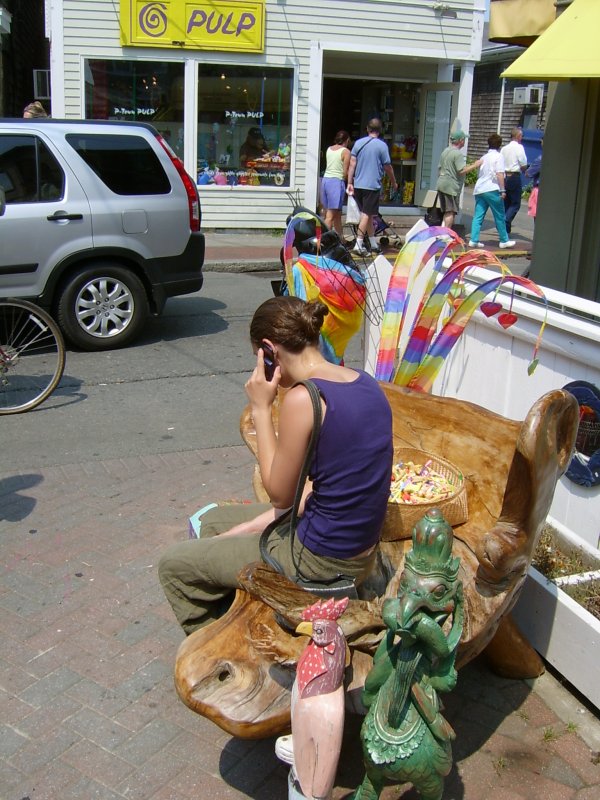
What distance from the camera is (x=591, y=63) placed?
5.58m

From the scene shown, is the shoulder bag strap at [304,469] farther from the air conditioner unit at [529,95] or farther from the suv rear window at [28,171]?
the air conditioner unit at [529,95]

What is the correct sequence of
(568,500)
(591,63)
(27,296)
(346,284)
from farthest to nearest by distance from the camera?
(27,296) → (591,63) → (346,284) → (568,500)

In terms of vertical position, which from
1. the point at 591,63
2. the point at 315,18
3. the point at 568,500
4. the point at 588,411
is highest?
the point at 315,18

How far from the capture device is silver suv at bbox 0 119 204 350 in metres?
7.91

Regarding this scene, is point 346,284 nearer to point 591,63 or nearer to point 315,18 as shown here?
point 591,63

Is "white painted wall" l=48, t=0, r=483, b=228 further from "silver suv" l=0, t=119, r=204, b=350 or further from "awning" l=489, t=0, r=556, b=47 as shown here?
"awning" l=489, t=0, r=556, b=47

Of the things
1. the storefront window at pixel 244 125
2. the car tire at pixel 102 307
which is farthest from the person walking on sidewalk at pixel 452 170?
the car tire at pixel 102 307

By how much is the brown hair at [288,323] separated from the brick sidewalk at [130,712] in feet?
4.26

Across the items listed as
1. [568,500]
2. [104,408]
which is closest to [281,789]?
[568,500]

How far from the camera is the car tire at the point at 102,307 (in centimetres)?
813

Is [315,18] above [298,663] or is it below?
above

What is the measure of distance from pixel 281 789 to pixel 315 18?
1477cm

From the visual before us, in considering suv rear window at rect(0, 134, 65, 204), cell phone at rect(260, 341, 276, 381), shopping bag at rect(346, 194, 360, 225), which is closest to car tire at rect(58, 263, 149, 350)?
suv rear window at rect(0, 134, 65, 204)

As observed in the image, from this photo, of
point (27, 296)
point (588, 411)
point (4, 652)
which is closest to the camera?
point (4, 652)
